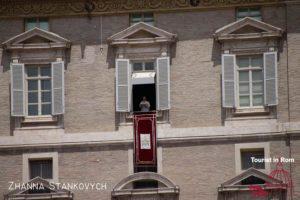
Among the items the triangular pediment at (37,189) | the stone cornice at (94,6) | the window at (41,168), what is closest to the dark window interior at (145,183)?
the triangular pediment at (37,189)

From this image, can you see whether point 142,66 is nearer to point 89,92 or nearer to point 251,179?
point 89,92

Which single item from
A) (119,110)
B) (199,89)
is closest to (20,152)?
(119,110)

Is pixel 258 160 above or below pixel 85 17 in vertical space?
below

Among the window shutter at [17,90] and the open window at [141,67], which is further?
the window shutter at [17,90]

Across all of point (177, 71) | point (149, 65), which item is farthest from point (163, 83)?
point (149, 65)

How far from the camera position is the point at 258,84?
48375mm

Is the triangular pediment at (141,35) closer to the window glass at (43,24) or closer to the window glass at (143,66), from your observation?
the window glass at (143,66)

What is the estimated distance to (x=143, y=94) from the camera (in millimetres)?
49219

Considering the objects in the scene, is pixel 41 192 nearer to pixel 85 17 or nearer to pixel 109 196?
pixel 109 196

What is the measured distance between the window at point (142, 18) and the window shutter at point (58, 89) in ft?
11.4

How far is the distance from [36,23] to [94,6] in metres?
2.55

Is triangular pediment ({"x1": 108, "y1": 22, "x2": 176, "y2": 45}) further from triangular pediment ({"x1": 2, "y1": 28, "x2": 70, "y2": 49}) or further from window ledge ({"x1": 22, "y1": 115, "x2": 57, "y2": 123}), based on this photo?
window ledge ({"x1": 22, "y1": 115, "x2": 57, "y2": 123})

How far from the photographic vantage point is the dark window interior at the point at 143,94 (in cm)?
4906

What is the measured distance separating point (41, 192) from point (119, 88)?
5254 mm
